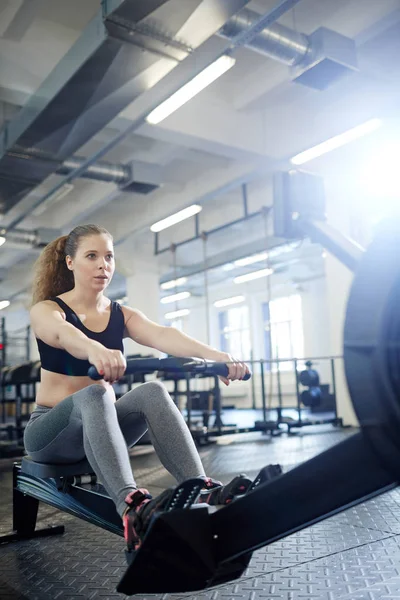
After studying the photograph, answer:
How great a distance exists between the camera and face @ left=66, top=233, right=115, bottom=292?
170cm

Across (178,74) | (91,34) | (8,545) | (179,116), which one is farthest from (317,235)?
(179,116)

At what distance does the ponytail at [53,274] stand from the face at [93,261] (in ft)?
0.62

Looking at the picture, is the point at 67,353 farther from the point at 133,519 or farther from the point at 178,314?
the point at 178,314

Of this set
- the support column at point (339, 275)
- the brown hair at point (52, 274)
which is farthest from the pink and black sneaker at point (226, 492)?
the support column at point (339, 275)

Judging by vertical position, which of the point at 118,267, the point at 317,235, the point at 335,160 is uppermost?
the point at 335,160

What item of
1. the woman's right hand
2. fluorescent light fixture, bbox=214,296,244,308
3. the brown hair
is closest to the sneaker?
the woman's right hand

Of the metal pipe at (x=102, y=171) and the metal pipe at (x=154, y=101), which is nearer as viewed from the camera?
the metal pipe at (x=154, y=101)

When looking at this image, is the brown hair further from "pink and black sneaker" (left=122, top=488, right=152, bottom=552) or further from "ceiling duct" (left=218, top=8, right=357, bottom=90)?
"ceiling duct" (left=218, top=8, right=357, bottom=90)

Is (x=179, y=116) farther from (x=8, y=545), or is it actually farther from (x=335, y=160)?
(x=8, y=545)

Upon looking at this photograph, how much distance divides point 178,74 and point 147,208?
3552 mm

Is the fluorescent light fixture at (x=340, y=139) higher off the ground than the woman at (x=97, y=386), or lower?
higher

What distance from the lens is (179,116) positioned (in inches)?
201

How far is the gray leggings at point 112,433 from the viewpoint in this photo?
1.32 metres

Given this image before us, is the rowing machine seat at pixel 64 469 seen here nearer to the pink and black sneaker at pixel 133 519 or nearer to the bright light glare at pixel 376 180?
the pink and black sneaker at pixel 133 519
